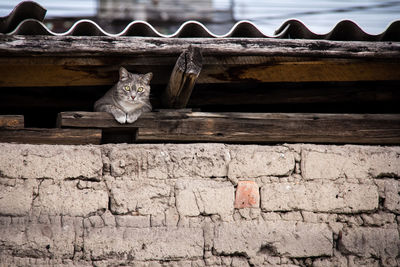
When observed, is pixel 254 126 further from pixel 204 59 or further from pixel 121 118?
pixel 121 118

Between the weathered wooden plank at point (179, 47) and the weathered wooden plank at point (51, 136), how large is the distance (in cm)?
53

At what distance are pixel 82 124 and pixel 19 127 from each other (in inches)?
15.7

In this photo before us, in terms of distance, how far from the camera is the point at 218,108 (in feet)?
12.3

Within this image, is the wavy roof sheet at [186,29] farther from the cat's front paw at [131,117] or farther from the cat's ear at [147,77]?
the cat's front paw at [131,117]

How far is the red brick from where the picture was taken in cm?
287

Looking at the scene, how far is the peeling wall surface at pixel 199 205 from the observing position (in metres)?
2.68

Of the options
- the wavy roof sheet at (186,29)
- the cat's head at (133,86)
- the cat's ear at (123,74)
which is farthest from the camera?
the cat's head at (133,86)

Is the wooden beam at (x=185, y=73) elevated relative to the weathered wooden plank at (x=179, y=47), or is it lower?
lower

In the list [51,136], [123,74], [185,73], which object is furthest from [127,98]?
[185,73]

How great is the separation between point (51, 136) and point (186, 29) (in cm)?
110

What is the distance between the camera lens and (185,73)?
2.53 meters

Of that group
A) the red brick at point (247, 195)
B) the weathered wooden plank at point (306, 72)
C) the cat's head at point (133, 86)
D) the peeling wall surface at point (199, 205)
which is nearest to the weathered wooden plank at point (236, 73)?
the weathered wooden plank at point (306, 72)

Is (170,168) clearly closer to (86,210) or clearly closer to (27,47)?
(86,210)

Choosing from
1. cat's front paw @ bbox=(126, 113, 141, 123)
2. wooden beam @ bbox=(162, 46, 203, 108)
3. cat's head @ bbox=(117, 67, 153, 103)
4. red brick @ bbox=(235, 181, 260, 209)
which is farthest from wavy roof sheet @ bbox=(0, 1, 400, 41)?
red brick @ bbox=(235, 181, 260, 209)
